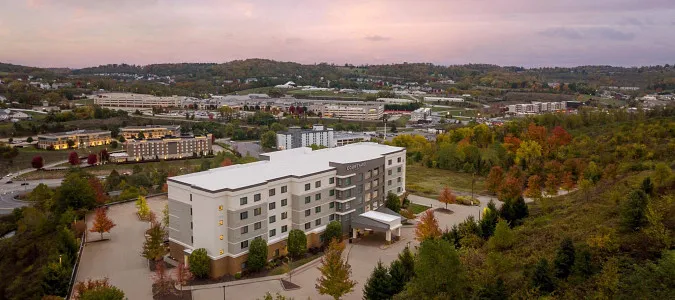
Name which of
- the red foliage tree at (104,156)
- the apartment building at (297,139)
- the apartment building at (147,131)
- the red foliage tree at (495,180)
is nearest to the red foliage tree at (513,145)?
the red foliage tree at (495,180)

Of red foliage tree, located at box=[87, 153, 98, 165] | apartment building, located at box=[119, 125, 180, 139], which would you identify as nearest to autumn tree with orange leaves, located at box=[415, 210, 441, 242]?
red foliage tree, located at box=[87, 153, 98, 165]

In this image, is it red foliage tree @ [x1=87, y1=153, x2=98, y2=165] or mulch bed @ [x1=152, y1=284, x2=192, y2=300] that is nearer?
mulch bed @ [x1=152, y1=284, x2=192, y2=300]

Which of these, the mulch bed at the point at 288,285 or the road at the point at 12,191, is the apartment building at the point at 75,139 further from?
the mulch bed at the point at 288,285

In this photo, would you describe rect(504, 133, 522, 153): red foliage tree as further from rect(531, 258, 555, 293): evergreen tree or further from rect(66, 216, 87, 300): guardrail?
rect(66, 216, 87, 300): guardrail

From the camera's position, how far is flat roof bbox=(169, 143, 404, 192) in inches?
679

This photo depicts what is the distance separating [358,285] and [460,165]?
66.7 ft

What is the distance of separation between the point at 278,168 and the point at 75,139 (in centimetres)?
3394

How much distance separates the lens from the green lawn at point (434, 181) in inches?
1123

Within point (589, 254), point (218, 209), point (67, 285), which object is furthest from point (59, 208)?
point (589, 254)

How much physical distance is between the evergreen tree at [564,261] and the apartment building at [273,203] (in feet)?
28.6

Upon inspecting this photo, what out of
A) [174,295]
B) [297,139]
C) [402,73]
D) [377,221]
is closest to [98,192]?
[174,295]

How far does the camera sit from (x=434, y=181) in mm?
31203

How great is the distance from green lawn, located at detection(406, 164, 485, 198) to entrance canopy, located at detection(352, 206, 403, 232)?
295 inches

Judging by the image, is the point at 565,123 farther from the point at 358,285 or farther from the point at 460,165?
the point at 358,285
